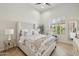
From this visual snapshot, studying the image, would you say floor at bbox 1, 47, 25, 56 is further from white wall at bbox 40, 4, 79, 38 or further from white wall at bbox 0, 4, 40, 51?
white wall at bbox 40, 4, 79, 38

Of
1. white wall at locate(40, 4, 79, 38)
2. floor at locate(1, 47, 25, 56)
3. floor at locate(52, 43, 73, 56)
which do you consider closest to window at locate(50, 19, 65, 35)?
white wall at locate(40, 4, 79, 38)

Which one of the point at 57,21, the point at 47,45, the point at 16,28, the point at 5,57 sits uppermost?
the point at 57,21

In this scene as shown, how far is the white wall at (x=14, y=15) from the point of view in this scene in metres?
1.73

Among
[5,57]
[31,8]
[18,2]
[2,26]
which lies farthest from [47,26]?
[5,57]

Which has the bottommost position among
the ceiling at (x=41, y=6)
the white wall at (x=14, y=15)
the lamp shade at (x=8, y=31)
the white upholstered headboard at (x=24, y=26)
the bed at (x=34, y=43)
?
the bed at (x=34, y=43)

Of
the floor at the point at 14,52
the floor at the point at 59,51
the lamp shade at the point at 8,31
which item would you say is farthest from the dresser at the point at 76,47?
the lamp shade at the point at 8,31

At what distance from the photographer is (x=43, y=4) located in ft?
5.92

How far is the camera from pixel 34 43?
1776 millimetres

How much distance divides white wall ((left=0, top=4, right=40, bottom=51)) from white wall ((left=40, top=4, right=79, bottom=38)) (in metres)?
0.16

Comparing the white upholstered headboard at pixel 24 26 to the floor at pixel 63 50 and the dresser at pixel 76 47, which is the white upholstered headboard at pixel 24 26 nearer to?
the floor at pixel 63 50

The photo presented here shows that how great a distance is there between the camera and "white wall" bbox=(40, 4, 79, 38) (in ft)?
5.75

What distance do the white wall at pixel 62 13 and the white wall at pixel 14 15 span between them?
165 millimetres

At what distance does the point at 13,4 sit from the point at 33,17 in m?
0.46

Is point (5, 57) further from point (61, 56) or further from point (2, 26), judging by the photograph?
point (61, 56)
